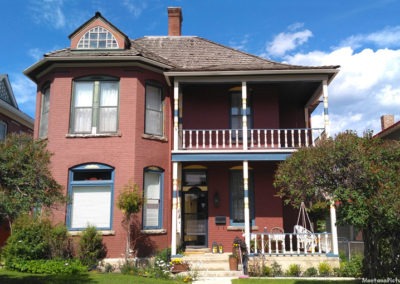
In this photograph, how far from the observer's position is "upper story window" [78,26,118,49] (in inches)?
531

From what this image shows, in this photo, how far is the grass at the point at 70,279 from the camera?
29.8 ft

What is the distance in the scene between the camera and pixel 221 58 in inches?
591

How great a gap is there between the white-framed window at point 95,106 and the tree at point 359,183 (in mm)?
6948

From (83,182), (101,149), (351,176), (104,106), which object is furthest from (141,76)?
(351,176)

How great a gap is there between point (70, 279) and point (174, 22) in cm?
1307

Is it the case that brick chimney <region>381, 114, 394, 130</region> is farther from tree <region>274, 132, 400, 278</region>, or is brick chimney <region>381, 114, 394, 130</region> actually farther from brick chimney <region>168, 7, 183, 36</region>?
tree <region>274, 132, 400, 278</region>

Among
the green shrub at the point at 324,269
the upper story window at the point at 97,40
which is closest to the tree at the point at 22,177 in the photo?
the upper story window at the point at 97,40

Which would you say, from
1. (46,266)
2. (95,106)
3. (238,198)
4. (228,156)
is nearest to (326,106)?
(228,156)

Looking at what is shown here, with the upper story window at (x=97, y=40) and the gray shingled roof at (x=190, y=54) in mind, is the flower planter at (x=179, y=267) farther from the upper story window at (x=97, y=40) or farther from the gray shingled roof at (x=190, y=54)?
the upper story window at (x=97, y=40)

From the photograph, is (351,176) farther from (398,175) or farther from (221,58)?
(221,58)

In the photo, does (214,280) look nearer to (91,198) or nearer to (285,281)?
(285,281)

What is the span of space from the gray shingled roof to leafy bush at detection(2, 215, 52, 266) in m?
5.71

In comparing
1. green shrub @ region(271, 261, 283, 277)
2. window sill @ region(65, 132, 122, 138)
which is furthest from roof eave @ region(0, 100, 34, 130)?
green shrub @ region(271, 261, 283, 277)

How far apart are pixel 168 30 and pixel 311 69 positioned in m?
8.37
